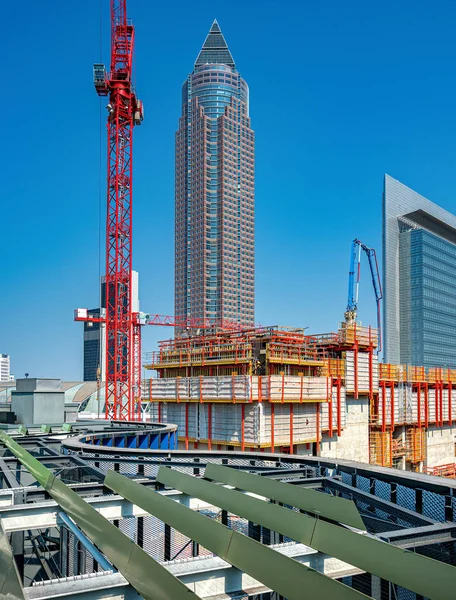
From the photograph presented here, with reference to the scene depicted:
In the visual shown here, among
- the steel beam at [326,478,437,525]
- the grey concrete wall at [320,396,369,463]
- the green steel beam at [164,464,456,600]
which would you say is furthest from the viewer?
the grey concrete wall at [320,396,369,463]

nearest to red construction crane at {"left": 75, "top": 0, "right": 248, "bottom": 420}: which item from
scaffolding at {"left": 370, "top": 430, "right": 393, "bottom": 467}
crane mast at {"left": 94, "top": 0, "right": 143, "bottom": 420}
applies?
crane mast at {"left": 94, "top": 0, "right": 143, "bottom": 420}

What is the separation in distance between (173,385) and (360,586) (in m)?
40.4

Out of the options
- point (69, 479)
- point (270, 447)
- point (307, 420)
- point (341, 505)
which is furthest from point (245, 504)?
point (307, 420)

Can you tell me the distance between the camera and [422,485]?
14188mm

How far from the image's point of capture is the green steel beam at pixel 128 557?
18.4 ft

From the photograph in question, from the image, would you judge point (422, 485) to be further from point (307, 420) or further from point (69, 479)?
point (307, 420)

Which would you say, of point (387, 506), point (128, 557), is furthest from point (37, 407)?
point (128, 557)

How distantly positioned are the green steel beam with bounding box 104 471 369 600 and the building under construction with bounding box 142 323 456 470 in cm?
3121

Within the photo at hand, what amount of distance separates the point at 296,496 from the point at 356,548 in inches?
145

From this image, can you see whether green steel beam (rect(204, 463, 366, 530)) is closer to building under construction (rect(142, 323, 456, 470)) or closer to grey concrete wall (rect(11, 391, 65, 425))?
grey concrete wall (rect(11, 391, 65, 425))

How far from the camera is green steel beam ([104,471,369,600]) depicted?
→ 5.56m

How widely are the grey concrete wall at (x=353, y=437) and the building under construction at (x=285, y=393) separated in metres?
0.09

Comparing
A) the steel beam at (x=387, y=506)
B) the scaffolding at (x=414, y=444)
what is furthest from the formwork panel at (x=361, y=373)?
the steel beam at (x=387, y=506)

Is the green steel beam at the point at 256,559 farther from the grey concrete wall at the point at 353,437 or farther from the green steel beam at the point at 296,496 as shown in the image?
the grey concrete wall at the point at 353,437
